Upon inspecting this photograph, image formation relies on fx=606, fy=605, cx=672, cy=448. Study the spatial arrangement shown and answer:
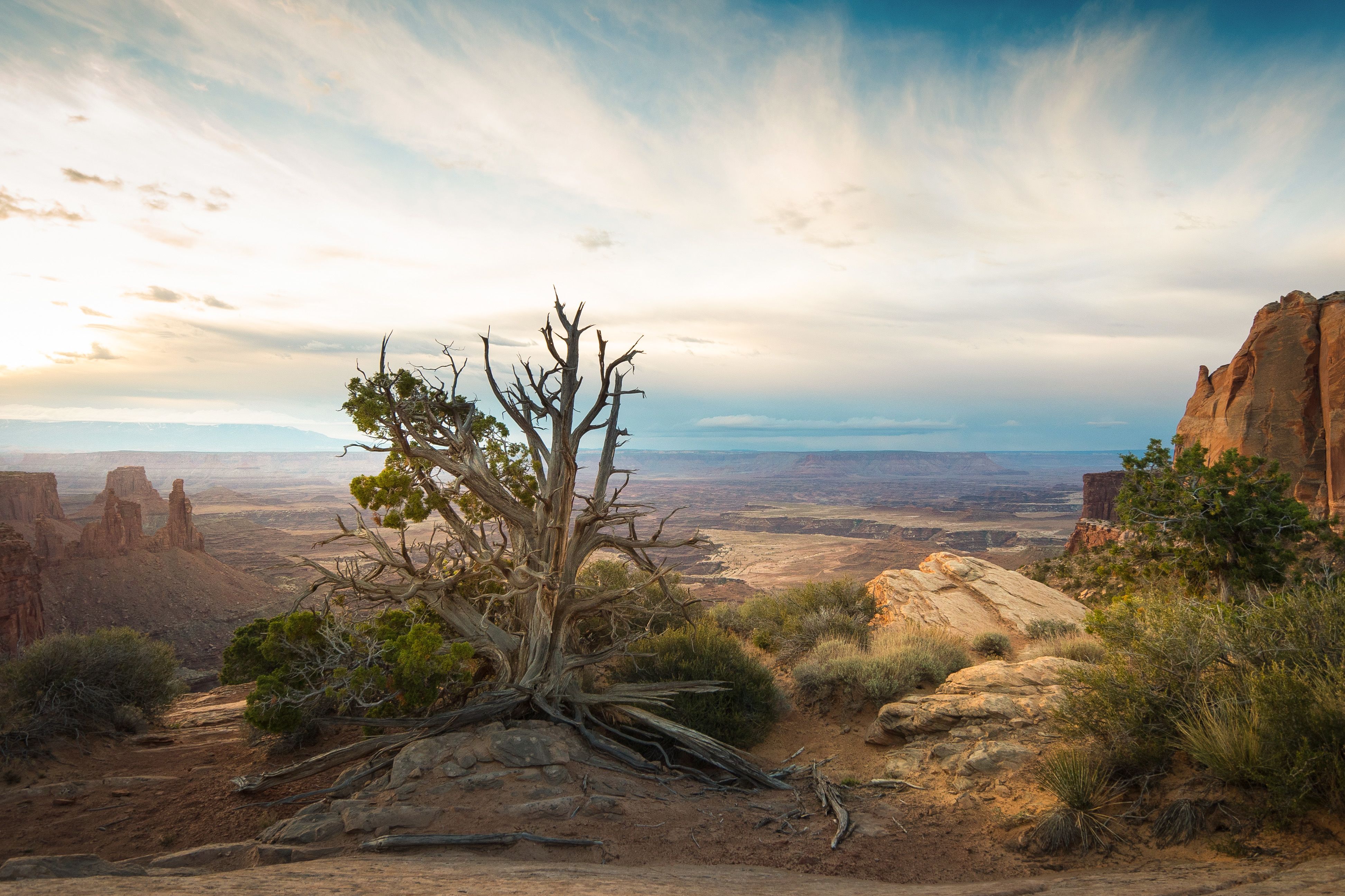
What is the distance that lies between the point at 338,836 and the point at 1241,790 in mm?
8376

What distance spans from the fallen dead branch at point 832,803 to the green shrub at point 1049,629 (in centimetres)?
978

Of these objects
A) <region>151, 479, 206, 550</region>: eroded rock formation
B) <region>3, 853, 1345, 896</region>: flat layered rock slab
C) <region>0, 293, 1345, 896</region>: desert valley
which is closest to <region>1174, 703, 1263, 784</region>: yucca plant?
<region>0, 293, 1345, 896</region>: desert valley

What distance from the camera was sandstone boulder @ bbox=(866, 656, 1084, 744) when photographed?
9109mm

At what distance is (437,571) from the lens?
1132 cm

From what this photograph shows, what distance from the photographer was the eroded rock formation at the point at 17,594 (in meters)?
31.7

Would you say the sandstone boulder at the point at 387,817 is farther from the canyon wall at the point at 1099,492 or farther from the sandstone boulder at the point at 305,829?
the canyon wall at the point at 1099,492

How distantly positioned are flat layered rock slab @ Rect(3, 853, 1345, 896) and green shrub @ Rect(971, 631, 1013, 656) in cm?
997

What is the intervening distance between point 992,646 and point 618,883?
41.3 ft

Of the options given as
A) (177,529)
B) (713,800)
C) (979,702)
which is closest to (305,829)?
(713,800)

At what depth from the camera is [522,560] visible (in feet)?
30.6

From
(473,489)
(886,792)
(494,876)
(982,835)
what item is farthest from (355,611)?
(982,835)

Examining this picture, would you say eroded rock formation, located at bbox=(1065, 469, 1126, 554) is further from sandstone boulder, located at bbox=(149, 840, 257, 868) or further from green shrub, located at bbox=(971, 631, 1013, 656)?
sandstone boulder, located at bbox=(149, 840, 257, 868)

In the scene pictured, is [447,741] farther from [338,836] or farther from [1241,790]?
[1241,790]

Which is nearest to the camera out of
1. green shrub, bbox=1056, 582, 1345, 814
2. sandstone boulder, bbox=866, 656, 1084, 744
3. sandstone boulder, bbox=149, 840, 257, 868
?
green shrub, bbox=1056, 582, 1345, 814
